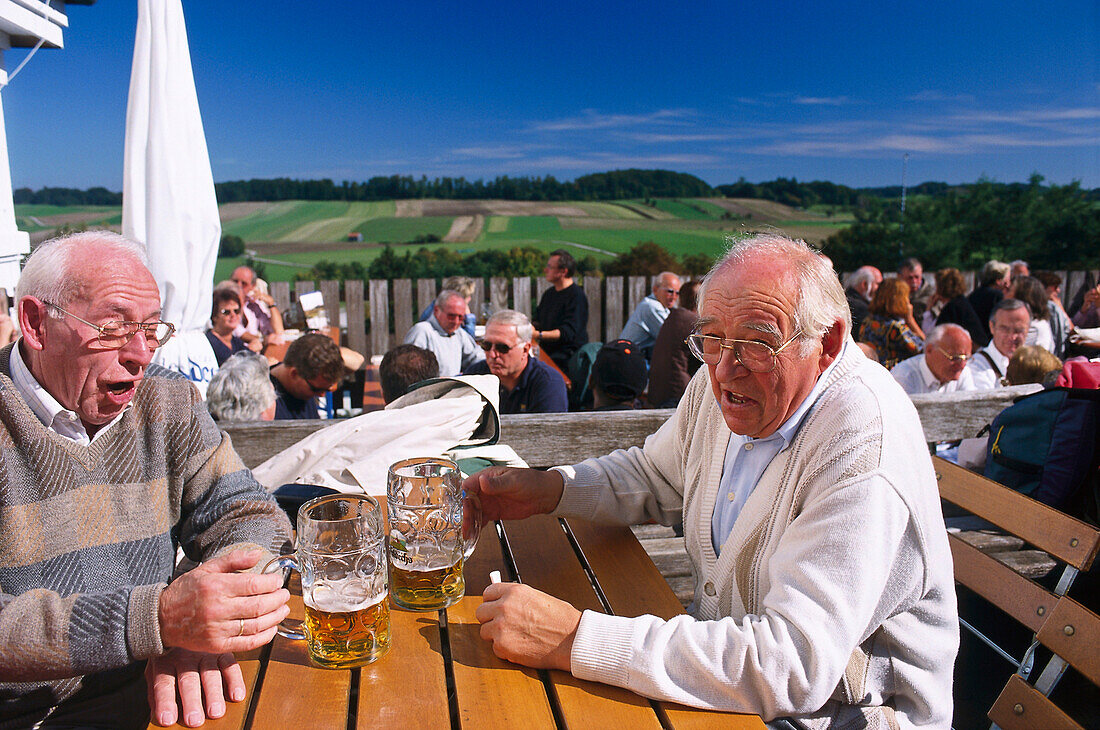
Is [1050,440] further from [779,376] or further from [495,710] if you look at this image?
[495,710]

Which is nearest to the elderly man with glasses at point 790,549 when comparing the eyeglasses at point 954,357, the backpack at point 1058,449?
the backpack at point 1058,449

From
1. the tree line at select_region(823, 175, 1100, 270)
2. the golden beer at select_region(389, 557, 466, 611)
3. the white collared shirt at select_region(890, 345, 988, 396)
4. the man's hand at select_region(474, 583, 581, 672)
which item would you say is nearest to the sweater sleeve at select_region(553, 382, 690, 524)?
the golden beer at select_region(389, 557, 466, 611)

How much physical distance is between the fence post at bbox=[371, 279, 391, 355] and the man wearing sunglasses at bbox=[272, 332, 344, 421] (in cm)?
379

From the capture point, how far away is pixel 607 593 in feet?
4.99

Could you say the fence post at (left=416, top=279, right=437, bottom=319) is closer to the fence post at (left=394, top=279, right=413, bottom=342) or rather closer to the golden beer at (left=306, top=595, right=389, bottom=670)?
the fence post at (left=394, top=279, right=413, bottom=342)

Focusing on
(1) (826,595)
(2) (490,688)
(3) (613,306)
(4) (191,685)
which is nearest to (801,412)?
(1) (826,595)

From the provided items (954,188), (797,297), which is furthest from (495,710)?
(954,188)

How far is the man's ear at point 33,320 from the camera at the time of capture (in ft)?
4.83

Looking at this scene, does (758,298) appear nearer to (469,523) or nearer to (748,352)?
(748,352)

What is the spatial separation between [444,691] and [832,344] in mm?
1001

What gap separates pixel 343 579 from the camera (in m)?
1.17

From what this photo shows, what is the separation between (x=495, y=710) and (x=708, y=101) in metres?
10.4

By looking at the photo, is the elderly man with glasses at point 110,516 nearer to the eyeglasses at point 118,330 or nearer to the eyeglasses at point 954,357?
the eyeglasses at point 118,330

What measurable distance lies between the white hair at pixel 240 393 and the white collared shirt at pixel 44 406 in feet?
5.08
